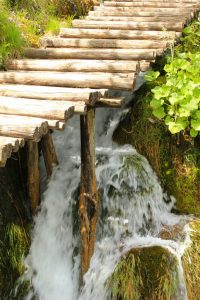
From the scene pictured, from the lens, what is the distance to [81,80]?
480cm

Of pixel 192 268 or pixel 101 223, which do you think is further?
pixel 101 223

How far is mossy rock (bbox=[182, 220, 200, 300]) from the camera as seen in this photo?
4.86 meters

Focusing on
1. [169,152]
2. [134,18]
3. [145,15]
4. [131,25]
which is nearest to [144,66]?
[169,152]

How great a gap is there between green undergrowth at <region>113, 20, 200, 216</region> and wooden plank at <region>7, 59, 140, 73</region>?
2.85 feet

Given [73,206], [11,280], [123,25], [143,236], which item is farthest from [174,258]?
[123,25]

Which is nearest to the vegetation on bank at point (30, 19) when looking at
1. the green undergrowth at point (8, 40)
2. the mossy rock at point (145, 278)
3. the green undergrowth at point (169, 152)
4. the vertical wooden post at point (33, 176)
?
the green undergrowth at point (8, 40)

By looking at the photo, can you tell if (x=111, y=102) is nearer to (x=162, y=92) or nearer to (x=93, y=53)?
(x=162, y=92)

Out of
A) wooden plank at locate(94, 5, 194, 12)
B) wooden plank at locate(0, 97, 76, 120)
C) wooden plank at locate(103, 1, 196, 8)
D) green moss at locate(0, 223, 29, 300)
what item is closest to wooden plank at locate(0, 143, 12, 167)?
wooden plank at locate(0, 97, 76, 120)

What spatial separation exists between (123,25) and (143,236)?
3.87 m

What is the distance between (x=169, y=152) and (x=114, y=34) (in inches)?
89.5

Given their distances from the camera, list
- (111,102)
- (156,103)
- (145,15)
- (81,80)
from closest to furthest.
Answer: (111,102), (81,80), (156,103), (145,15)

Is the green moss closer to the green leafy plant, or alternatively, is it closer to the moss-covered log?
the moss-covered log

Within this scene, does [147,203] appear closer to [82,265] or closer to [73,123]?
[82,265]

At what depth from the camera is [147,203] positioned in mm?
5707
